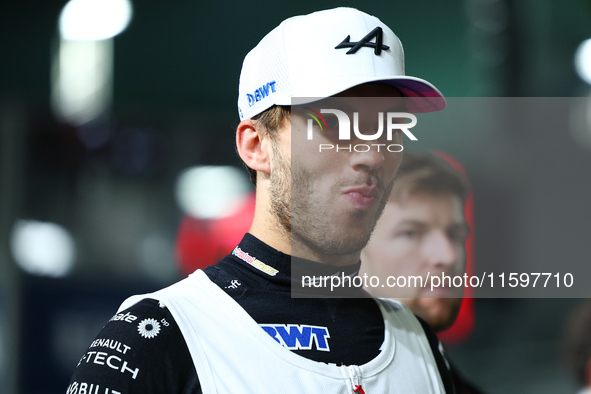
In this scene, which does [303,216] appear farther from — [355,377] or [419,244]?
[419,244]

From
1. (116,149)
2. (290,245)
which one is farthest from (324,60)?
(116,149)

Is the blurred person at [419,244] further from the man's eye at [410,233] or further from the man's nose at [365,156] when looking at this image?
the man's nose at [365,156]

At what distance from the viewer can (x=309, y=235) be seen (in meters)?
0.98

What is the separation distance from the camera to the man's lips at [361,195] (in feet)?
3.16

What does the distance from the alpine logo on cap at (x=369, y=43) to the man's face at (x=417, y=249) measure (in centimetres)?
68

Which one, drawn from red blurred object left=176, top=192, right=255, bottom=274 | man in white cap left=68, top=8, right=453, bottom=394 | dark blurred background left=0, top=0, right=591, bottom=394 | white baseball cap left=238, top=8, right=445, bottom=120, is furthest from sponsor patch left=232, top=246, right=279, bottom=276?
dark blurred background left=0, top=0, right=591, bottom=394

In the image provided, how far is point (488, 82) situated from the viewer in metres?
3.71

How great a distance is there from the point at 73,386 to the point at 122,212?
2769mm

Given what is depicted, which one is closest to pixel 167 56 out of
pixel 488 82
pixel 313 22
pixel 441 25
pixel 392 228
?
pixel 441 25

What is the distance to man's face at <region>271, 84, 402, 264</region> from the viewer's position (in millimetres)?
962

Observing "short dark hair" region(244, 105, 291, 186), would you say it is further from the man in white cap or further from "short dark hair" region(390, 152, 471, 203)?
"short dark hair" region(390, 152, 471, 203)

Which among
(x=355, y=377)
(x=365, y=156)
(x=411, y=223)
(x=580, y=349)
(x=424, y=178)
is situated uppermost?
(x=365, y=156)

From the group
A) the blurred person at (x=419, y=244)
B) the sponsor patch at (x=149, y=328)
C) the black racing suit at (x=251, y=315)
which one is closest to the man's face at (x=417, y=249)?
the blurred person at (x=419, y=244)

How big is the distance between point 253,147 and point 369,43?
0.90ft
